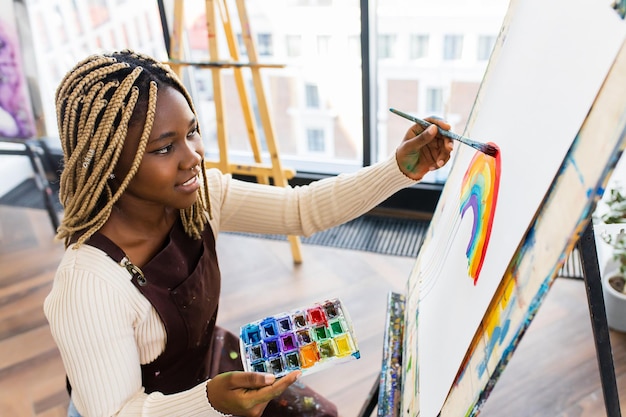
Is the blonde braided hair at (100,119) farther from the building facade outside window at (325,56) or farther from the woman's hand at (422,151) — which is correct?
the building facade outside window at (325,56)

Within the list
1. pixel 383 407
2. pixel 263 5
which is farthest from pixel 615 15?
pixel 263 5

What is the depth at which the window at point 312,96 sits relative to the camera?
8.09ft

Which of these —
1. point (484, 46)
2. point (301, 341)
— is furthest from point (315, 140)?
point (301, 341)

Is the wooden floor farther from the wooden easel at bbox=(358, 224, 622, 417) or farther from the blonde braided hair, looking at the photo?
the blonde braided hair

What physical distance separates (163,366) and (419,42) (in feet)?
5.40

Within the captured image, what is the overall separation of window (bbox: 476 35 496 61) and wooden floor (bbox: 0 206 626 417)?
84 centimetres

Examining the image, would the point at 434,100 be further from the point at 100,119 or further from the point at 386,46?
the point at 100,119

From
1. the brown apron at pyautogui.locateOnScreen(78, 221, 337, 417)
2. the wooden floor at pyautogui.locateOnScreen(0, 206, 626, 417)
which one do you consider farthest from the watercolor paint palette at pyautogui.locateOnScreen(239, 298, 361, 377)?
the wooden floor at pyautogui.locateOnScreen(0, 206, 626, 417)

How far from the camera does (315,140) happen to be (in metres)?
2.62

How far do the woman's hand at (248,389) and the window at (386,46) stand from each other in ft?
5.63

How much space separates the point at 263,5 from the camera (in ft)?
7.66

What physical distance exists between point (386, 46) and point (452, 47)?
262 millimetres

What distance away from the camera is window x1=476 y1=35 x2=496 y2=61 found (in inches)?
83.0

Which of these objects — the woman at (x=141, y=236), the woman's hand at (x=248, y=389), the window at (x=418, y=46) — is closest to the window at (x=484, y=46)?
the window at (x=418, y=46)
